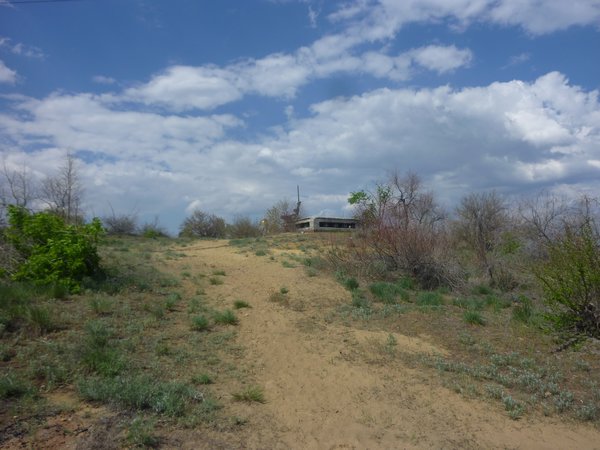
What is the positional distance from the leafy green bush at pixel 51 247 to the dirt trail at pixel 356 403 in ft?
13.0

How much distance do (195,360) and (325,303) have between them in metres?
4.95

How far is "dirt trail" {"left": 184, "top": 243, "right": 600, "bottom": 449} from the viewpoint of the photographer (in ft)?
17.8

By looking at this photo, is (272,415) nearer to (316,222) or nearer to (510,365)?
(510,365)

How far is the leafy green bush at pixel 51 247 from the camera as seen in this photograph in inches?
396

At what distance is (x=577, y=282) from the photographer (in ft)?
21.4

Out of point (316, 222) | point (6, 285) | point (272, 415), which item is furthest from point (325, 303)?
point (316, 222)

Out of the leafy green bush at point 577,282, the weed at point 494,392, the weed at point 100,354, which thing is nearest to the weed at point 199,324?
the weed at point 100,354

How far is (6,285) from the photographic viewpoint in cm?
938

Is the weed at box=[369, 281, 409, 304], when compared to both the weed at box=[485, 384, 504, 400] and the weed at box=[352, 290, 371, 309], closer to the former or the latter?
the weed at box=[352, 290, 371, 309]

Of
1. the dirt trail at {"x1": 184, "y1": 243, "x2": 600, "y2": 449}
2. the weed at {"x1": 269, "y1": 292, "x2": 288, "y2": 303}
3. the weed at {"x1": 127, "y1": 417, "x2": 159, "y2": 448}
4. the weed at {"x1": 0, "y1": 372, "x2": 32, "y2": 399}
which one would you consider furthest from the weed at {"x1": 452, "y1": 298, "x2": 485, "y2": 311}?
the weed at {"x1": 0, "y1": 372, "x2": 32, "y2": 399}

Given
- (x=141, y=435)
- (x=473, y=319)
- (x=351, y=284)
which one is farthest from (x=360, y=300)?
(x=141, y=435)

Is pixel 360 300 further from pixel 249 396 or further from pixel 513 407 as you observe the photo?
pixel 249 396

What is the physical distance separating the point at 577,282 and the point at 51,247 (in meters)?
9.98

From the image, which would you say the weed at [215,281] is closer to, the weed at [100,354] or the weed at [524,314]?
the weed at [100,354]
